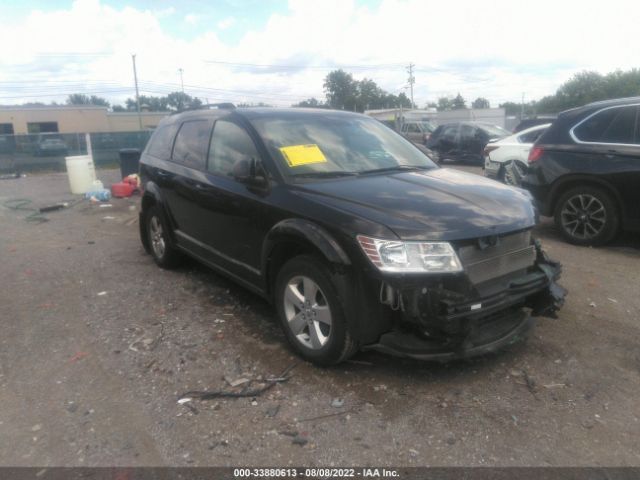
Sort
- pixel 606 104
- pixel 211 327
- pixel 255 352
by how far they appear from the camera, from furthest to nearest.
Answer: pixel 606 104 → pixel 211 327 → pixel 255 352

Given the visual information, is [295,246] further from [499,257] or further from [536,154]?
[536,154]

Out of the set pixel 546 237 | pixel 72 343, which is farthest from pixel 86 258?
pixel 546 237

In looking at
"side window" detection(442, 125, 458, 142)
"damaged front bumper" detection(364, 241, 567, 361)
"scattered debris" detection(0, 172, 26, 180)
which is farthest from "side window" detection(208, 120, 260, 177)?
"scattered debris" detection(0, 172, 26, 180)

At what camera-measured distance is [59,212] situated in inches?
399

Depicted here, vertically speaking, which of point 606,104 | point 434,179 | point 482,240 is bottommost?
point 482,240

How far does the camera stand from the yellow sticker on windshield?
3.86 meters

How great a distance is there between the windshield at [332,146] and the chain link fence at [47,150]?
15574 millimetres

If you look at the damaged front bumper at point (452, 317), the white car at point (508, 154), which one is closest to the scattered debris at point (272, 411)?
the damaged front bumper at point (452, 317)

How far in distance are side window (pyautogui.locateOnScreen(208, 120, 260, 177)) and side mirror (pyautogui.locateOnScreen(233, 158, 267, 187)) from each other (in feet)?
0.13

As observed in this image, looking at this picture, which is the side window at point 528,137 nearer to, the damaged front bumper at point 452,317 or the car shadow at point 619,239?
the car shadow at point 619,239

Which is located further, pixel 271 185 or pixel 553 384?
pixel 271 185

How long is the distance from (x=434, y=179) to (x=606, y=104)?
11.7ft

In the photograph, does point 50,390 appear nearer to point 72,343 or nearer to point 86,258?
point 72,343

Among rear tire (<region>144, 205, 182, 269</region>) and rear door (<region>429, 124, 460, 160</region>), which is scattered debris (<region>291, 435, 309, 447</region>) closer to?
rear tire (<region>144, 205, 182, 269</region>)
